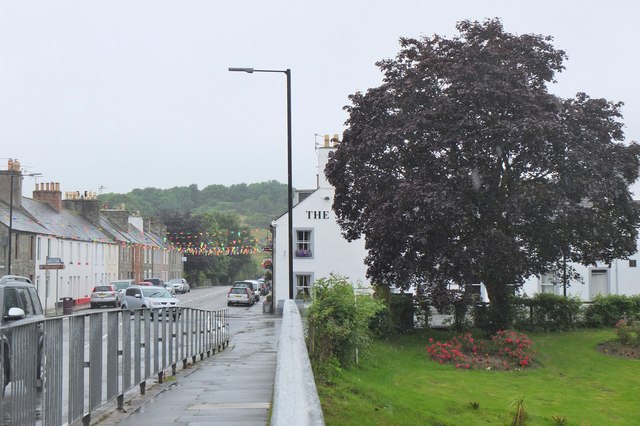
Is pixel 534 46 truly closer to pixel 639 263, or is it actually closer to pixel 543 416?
pixel 543 416

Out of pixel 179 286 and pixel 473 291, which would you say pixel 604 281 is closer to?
pixel 473 291

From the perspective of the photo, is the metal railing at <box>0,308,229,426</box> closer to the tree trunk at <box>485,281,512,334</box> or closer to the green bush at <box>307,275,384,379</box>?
the green bush at <box>307,275,384,379</box>

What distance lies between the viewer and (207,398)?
34.1 ft

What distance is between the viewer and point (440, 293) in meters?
23.9

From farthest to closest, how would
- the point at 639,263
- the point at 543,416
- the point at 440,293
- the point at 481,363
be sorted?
the point at 639,263 → the point at 440,293 → the point at 481,363 → the point at 543,416

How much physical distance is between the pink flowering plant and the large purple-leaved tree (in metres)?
1.94

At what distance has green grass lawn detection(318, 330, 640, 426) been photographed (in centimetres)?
1270

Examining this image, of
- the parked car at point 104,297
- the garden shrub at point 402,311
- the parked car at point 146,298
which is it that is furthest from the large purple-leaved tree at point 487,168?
the parked car at point 104,297

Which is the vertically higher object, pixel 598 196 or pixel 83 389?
pixel 598 196

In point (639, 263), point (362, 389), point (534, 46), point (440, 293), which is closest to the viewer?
point (362, 389)

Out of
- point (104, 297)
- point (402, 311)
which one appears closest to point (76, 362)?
point (402, 311)

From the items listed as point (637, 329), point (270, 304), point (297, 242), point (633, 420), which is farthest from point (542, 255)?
point (270, 304)

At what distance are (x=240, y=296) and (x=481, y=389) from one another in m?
45.8

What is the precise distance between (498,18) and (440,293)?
9.54 m
